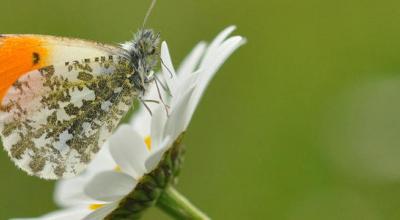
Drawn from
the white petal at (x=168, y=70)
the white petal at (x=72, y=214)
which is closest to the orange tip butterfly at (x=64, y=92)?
the white petal at (x=168, y=70)

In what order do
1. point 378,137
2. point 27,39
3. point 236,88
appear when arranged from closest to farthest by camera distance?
point 27,39 < point 378,137 < point 236,88

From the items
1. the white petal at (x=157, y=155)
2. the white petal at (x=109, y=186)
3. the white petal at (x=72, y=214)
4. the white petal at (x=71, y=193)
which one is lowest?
the white petal at (x=71, y=193)

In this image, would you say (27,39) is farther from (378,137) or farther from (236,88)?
(236,88)

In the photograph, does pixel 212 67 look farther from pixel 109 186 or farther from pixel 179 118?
pixel 109 186

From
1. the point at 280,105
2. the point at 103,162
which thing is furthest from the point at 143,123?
the point at 280,105

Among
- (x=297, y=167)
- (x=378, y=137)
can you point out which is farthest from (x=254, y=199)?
(x=378, y=137)

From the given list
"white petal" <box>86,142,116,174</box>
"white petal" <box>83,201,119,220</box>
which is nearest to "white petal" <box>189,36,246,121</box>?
"white petal" <box>83,201,119,220</box>

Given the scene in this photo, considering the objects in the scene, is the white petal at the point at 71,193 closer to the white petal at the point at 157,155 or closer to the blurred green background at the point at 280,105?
the white petal at the point at 157,155
